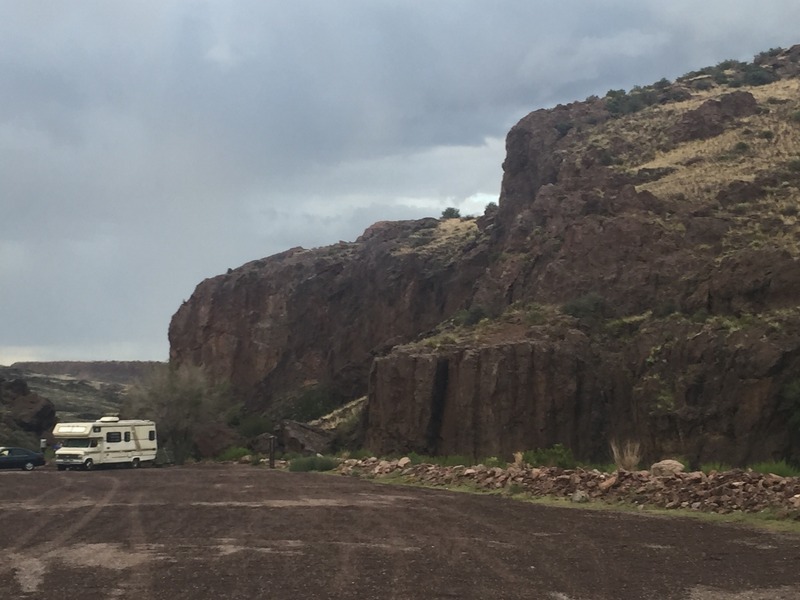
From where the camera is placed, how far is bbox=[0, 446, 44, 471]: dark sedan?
4497cm

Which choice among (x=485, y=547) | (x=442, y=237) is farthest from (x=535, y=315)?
(x=442, y=237)

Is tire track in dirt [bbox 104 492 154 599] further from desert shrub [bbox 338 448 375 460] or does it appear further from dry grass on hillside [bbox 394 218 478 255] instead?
dry grass on hillside [bbox 394 218 478 255]

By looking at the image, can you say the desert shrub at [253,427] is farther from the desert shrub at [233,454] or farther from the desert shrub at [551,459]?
the desert shrub at [551,459]

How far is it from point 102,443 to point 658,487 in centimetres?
3417

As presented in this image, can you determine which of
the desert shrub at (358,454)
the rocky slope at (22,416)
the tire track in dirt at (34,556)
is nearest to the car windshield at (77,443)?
the desert shrub at (358,454)

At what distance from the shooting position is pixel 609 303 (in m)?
43.6

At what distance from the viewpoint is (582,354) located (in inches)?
1572

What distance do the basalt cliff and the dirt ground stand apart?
56.0 feet

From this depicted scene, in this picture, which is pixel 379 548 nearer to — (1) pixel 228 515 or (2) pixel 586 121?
(1) pixel 228 515

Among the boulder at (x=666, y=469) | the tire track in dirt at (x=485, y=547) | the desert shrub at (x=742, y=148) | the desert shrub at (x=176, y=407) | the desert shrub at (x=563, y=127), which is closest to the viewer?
the tire track in dirt at (x=485, y=547)

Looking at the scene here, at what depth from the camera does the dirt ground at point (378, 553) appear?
10078 mm

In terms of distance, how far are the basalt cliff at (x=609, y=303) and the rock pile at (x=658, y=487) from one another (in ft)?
40.2

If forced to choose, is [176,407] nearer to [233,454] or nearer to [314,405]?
[233,454]

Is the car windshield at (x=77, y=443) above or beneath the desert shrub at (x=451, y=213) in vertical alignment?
beneath
